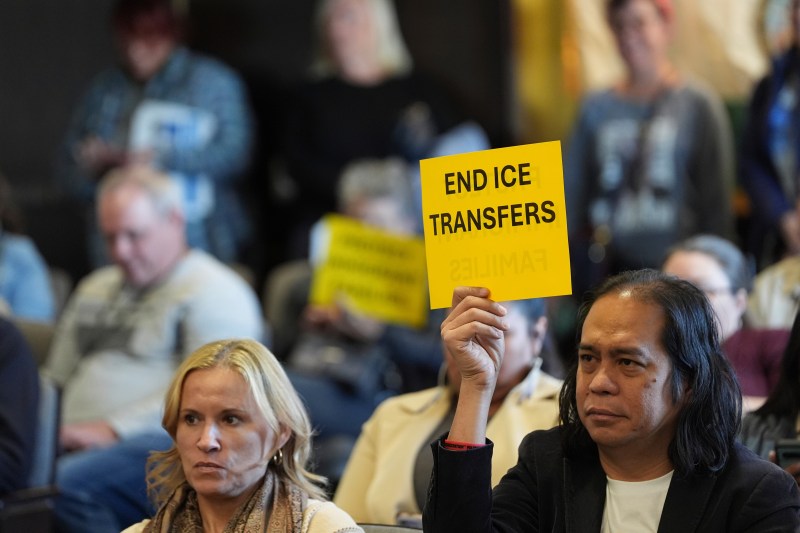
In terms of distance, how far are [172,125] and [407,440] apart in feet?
11.8

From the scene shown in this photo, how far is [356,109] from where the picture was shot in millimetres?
6598

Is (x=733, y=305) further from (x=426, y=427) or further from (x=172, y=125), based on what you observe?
(x=172, y=125)

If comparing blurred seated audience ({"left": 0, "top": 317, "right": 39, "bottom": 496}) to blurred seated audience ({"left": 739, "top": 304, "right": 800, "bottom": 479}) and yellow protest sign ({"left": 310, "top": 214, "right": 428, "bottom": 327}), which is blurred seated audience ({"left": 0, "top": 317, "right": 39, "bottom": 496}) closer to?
yellow protest sign ({"left": 310, "top": 214, "right": 428, "bottom": 327})

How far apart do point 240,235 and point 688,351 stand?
4.83m

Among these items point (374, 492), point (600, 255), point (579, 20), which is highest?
point (579, 20)

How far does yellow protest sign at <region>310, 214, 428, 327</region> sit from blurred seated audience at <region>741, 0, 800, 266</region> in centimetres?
157

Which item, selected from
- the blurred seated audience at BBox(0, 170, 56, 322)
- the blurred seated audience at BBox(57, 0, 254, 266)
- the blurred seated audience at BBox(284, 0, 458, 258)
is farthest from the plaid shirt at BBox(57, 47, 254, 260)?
the blurred seated audience at BBox(0, 170, 56, 322)

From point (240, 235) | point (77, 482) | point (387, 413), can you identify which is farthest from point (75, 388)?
point (240, 235)

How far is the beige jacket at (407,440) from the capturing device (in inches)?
130

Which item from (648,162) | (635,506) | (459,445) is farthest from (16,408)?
(648,162)

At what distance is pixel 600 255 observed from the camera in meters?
5.73

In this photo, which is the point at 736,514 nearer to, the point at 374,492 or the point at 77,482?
the point at 374,492

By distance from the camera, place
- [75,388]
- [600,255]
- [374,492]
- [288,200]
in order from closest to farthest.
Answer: [374,492] → [75,388] → [600,255] → [288,200]

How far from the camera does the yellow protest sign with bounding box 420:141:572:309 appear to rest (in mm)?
2271
